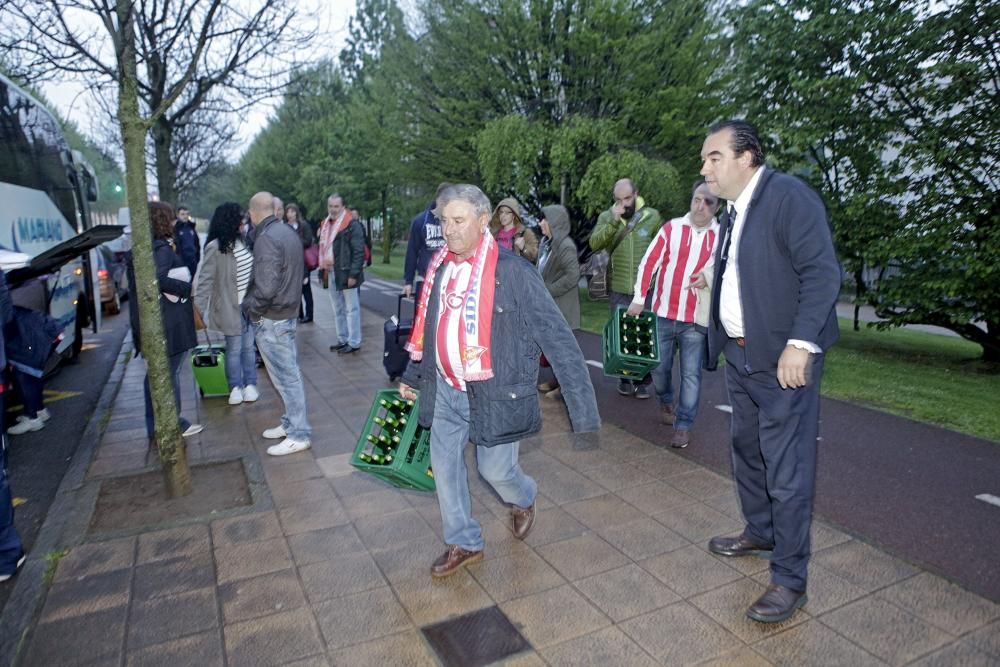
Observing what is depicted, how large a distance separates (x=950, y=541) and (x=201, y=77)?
12341 mm

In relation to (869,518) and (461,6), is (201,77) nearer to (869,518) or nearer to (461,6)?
(461,6)

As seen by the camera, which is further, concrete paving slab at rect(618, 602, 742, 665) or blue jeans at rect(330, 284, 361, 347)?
blue jeans at rect(330, 284, 361, 347)

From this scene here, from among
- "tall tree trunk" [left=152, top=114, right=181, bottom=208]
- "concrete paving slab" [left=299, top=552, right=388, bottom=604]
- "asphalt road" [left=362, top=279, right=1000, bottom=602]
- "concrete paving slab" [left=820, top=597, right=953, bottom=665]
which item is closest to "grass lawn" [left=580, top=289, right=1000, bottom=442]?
"asphalt road" [left=362, top=279, right=1000, bottom=602]

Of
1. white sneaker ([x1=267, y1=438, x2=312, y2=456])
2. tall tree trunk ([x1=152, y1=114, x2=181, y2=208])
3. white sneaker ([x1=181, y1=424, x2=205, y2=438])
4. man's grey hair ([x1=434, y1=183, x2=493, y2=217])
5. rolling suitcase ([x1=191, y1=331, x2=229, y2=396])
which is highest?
tall tree trunk ([x1=152, y1=114, x2=181, y2=208])

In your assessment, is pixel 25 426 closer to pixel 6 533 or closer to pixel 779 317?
pixel 6 533

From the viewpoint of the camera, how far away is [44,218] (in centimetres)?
901

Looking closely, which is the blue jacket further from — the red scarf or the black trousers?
the black trousers

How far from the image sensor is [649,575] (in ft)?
11.5

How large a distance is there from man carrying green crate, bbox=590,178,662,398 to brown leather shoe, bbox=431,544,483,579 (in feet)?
10.8

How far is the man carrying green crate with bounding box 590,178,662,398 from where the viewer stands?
6.61 metres

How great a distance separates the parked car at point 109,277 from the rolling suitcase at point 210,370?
25.6 ft

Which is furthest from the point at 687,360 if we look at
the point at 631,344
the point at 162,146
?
the point at 162,146

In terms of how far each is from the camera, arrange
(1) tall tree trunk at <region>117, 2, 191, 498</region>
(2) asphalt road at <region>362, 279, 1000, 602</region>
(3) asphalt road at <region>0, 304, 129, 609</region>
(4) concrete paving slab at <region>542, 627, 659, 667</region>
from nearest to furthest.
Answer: (4) concrete paving slab at <region>542, 627, 659, 667</region> < (2) asphalt road at <region>362, 279, 1000, 602</region> < (1) tall tree trunk at <region>117, 2, 191, 498</region> < (3) asphalt road at <region>0, 304, 129, 609</region>

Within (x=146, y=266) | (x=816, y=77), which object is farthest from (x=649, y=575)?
(x=816, y=77)
